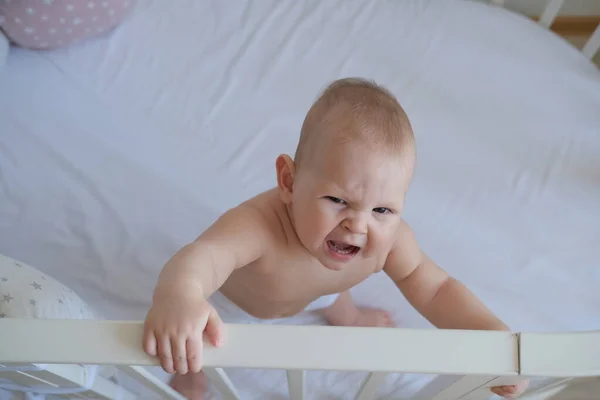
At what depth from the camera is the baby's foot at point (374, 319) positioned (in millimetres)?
938

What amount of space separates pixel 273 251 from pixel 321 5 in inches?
29.2

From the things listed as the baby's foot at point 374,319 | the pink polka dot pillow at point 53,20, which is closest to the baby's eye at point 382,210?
the baby's foot at point 374,319

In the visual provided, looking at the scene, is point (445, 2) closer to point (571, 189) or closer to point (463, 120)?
point (463, 120)

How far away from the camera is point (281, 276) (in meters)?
0.79

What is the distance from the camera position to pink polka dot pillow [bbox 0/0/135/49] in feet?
3.63

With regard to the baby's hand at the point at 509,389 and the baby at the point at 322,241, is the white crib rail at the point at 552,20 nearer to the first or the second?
the baby at the point at 322,241

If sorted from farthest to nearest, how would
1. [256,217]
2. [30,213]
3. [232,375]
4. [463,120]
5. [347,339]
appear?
[463,120], [30,213], [232,375], [256,217], [347,339]

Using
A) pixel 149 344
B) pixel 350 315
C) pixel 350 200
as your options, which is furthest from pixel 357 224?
pixel 350 315

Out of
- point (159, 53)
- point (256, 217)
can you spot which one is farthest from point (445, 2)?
point (256, 217)

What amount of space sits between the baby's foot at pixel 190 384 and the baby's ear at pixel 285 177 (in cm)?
33

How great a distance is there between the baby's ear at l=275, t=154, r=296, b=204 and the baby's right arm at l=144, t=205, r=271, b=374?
57 millimetres

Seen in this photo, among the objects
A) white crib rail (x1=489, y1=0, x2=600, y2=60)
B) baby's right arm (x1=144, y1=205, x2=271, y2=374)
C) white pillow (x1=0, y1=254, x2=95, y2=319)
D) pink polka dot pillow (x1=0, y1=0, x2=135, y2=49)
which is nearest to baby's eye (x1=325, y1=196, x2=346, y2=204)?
baby's right arm (x1=144, y1=205, x2=271, y2=374)

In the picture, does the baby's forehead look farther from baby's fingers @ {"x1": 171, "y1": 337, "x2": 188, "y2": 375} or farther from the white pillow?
the white pillow

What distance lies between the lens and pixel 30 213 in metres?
1.02
